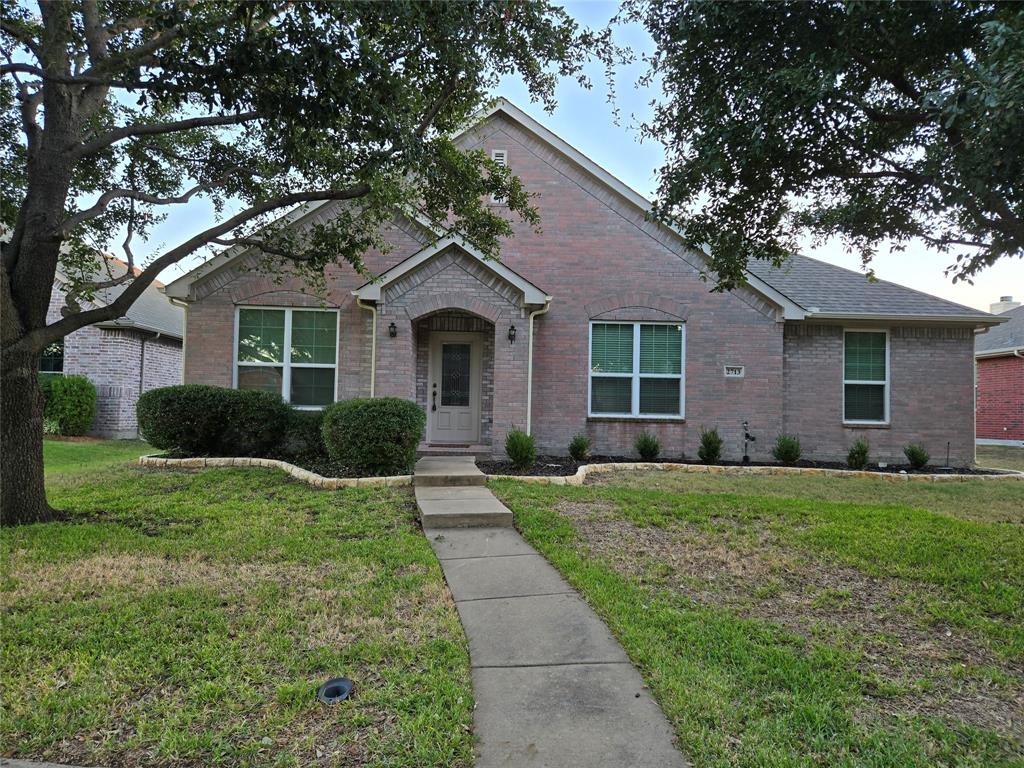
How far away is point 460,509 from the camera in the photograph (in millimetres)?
6410

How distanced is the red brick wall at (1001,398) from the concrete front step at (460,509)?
19.8 meters

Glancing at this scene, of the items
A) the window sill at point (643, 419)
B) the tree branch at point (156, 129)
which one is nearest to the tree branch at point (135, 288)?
the tree branch at point (156, 129)

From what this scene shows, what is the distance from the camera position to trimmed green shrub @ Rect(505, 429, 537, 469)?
9.61 m

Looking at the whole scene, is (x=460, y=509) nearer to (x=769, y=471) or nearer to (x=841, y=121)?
(x=841, y=121)

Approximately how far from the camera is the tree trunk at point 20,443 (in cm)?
576

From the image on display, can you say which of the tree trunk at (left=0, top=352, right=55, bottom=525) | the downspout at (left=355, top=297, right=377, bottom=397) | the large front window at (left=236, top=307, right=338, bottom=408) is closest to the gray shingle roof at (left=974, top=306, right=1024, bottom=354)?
the downspout at (left=355, top=297, right=377, bottom=397)

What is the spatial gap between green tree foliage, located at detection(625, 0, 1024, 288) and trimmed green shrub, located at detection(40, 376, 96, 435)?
15.7 meters

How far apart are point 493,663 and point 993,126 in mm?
4625

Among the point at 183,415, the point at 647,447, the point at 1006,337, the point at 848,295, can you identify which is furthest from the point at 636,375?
the point at 1006,337

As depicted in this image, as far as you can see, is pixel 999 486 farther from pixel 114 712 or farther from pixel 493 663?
pixel 114 712

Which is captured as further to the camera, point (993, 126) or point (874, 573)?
point (874, 573)

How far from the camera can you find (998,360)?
19.3 metres

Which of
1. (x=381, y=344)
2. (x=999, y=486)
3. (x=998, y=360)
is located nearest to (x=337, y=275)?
(x=381, y=344)

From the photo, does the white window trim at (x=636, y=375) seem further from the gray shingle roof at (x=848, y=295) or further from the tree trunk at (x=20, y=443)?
the tree trunk at (x=20, y=443)
